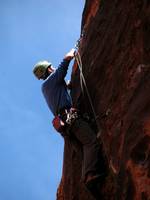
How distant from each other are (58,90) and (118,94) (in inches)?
67.6

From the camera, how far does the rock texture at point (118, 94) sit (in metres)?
6.83

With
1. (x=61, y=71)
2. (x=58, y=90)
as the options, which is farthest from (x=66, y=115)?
(x=61, y=71)

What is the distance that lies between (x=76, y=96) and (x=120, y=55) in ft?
5.56

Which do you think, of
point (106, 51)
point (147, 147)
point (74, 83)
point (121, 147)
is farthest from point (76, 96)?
point (147, 147)

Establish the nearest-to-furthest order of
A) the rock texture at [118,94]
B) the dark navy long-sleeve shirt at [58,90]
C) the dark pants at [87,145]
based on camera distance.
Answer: the rock texture at [118,94], the dark pants at [87,145], the dark navy long-sleeve shirt at [58,90]

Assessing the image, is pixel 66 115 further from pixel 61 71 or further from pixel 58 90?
pixel 61 71

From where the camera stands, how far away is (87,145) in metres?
8.50

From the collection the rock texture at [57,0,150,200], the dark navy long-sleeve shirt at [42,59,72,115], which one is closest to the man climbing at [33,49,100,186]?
the dark navy long-sleeve shirt at [42,59,72,115]

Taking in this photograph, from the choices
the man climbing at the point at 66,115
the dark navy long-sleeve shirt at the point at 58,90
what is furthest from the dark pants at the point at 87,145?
the dark navy long-sleeve shirt at the point at 58,90

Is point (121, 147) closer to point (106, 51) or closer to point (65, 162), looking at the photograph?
point (106, 51)

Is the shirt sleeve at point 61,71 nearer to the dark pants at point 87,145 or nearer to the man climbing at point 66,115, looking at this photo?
the man climbing at point 66,115

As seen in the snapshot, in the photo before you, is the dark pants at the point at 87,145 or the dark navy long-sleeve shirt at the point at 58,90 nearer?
the dark pants at the point at 87,145

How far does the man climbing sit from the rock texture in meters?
0.27

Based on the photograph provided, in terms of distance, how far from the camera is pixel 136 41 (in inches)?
319
